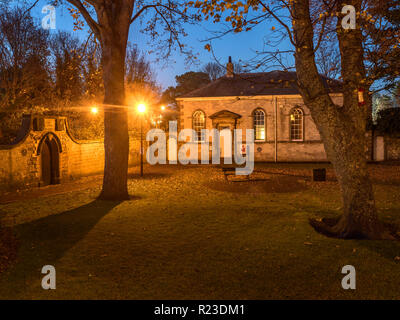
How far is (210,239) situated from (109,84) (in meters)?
7.06

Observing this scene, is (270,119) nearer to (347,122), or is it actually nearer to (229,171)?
(229,171)

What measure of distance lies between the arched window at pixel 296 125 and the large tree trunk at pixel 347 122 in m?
20.4

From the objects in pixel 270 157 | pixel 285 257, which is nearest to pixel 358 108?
pixel 285 257

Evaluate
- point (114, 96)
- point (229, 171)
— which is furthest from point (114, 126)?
point (229, 171)

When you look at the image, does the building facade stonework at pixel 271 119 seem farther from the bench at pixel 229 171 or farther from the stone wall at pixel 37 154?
the stone wall at pixel 37 154

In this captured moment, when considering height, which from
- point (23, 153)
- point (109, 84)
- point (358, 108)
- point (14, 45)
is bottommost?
point (23, 153)

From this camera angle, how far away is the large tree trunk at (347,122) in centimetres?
746

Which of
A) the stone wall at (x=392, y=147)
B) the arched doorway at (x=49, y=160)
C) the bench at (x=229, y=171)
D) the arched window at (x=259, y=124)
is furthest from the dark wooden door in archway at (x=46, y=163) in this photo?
the stone wall at (x=392, y=147)

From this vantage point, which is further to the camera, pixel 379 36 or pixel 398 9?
pixel 398 9

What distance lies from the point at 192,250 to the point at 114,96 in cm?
706

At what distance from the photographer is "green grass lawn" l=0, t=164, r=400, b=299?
508 cm

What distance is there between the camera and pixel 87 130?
73.5 feet

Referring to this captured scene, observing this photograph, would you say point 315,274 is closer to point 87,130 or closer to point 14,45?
point 87,130

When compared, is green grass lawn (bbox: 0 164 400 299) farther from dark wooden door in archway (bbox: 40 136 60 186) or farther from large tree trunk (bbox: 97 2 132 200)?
dark wooden door in archway (bbox: 40 136 60 186)
